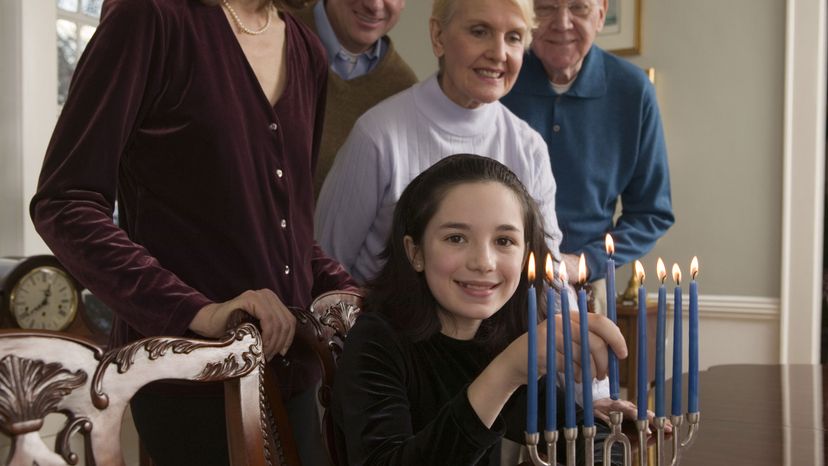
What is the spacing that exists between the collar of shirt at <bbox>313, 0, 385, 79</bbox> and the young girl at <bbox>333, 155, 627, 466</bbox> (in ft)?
3.12

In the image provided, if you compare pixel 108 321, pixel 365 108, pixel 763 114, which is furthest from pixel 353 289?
pixel 763 114

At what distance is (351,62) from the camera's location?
224cm

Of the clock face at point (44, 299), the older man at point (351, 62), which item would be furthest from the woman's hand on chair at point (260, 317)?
the clock face at point (44, 299)

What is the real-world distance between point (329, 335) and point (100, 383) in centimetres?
49

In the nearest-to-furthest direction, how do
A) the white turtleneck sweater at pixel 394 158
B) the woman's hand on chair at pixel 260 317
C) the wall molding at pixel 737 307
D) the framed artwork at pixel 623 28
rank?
the woman's hand on chair at pixel 260 317, the white turtleneck sweater at pixel 394 158, the wall molding at pixel 737 307, the framed artwork at pixel 623 28

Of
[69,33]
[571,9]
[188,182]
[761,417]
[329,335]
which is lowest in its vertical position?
[761,417]

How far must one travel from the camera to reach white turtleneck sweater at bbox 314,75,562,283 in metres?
1.69

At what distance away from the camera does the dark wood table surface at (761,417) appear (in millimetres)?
1284

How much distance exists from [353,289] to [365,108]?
96cm

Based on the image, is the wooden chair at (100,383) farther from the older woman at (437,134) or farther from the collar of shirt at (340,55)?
the collar of shirt at (340,55)

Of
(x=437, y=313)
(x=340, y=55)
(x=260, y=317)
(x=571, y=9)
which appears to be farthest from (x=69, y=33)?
(x=260, y=317)

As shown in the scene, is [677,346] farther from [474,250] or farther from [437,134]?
[437,134]

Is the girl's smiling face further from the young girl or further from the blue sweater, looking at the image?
the blue sweater

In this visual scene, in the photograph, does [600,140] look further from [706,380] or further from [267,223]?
[267,223]
